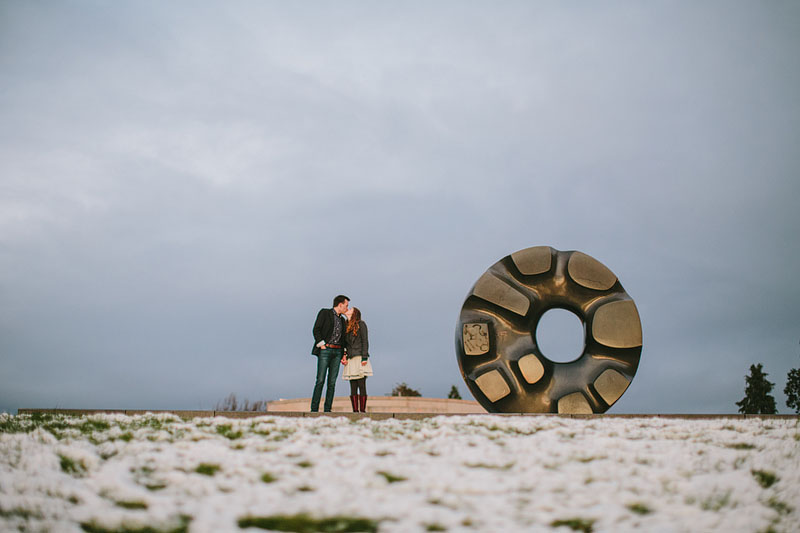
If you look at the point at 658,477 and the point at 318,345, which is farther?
the point at 318,345

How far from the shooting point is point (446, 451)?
4480 millimetres

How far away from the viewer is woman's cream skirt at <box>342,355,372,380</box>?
8.72 metres

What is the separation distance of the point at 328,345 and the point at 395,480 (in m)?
4.97

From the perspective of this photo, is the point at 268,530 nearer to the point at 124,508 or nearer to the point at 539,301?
the point at 124,508

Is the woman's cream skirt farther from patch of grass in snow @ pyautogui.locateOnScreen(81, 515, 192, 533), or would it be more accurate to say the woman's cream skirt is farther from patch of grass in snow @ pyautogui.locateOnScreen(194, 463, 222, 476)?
patch of grass in snow @ pyautogui.locateOnScreen(81, 515, 192, 533)

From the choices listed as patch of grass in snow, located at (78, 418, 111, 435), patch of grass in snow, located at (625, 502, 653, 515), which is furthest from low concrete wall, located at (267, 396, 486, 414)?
patch of grass in snow, located at (625, 502, 653, 515)

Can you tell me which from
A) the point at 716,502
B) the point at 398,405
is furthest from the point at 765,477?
the point at 398,405

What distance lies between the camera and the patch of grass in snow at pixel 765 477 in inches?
153

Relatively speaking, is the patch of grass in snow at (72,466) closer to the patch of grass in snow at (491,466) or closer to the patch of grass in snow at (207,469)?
the patch of grass in snow at (207,469)

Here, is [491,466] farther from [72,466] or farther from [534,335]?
[534,335]

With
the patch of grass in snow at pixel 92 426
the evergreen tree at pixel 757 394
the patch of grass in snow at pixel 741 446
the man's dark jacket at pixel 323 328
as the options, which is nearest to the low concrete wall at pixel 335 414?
the patch of grass in snow at pixel 92 426

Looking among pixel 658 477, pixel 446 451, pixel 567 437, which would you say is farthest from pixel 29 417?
pixel 658 477

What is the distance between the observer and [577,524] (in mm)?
3209

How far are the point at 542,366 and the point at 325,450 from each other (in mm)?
5362
